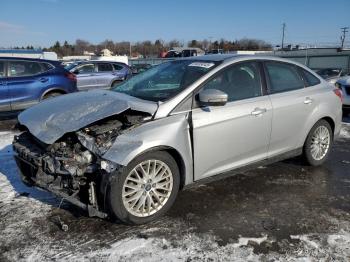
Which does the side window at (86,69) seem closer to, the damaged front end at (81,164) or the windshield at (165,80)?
the windshield at (165,80)

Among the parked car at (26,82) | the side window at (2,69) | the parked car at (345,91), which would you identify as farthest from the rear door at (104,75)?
the parked car at (345,91)

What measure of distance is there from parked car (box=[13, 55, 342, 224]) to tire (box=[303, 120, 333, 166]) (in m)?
0.32

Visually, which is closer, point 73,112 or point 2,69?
point 73,112

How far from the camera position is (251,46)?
3622 inches

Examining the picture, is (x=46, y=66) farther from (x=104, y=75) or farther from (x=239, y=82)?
(x=239, y=82)

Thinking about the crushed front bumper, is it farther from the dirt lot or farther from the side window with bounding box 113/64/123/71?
the side window with bounding box 113/64/123/71

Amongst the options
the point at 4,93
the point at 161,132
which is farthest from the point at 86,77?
the point at 161,132

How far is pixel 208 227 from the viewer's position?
3750mm

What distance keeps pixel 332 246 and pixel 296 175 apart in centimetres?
205

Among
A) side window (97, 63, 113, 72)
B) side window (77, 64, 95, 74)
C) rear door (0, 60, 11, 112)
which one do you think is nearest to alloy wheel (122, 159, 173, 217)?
rear door (0, 60, 11, 112)

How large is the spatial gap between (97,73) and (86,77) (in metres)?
0.54

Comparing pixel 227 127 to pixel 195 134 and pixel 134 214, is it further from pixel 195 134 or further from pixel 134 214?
pixel 134 214

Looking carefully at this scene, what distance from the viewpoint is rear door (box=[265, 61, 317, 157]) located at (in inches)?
189

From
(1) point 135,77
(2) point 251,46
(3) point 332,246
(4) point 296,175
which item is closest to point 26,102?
(1) point 135,77
